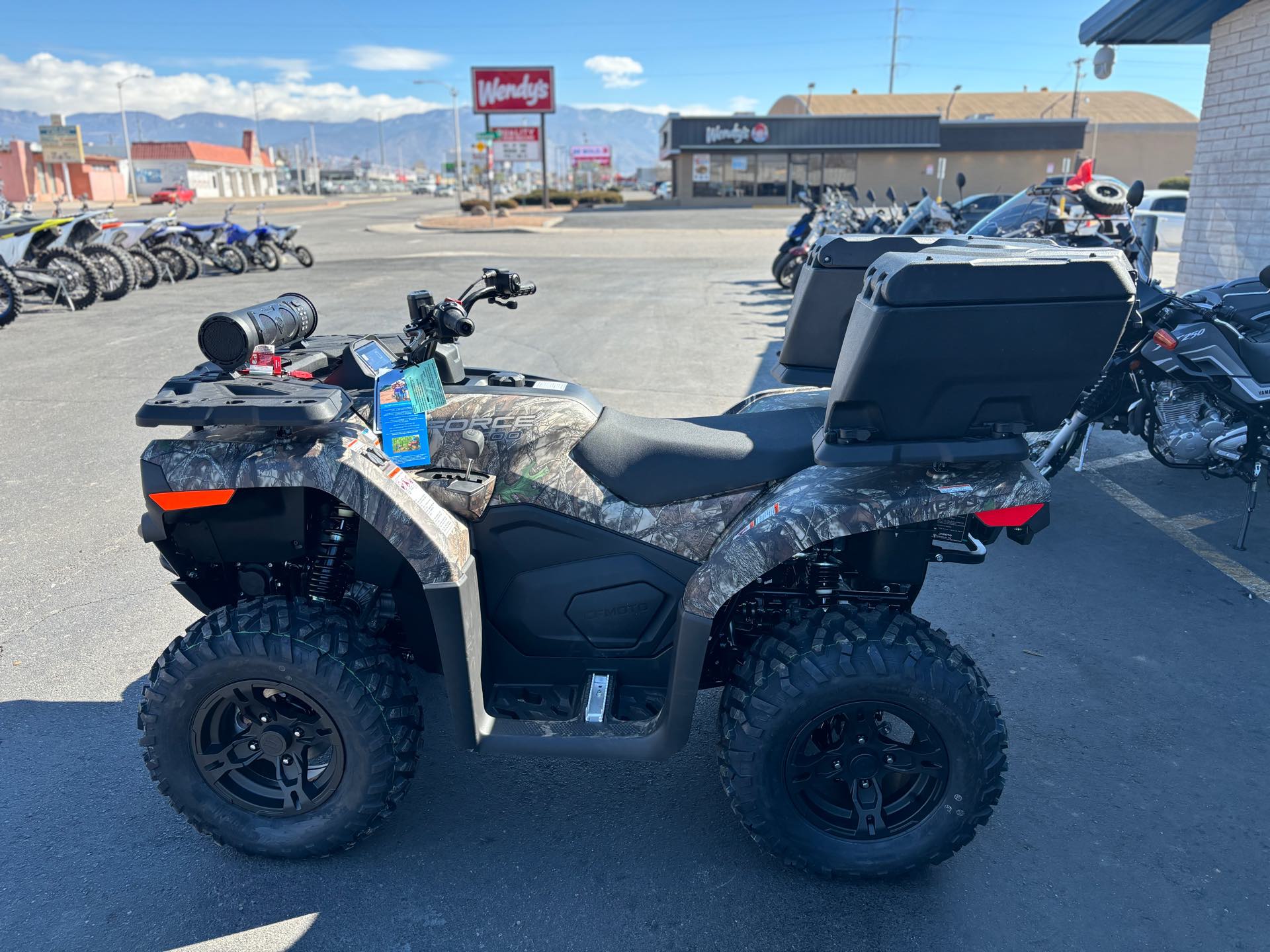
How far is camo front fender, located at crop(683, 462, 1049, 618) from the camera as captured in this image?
2393mm

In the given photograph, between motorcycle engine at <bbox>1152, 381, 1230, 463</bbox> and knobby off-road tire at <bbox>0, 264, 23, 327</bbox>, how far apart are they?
41.9ft

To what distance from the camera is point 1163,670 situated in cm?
378

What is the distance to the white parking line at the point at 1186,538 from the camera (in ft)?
15.1

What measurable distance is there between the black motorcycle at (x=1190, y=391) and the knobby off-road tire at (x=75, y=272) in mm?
13181

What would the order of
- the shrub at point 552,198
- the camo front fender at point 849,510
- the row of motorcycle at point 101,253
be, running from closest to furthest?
the camo front fender at point 849,510, the row of motorcycle at point 101,253, the shrub at point 552,198

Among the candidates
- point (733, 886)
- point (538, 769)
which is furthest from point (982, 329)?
point (538, 769)

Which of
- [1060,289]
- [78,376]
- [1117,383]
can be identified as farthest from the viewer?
[78,376]

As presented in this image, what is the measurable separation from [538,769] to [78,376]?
310 inches

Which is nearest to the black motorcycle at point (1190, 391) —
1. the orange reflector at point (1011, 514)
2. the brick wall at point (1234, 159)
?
the orange reflector at point (1011, 514)

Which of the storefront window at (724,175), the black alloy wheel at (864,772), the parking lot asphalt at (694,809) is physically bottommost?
the parking lot asphalt at (694,809)

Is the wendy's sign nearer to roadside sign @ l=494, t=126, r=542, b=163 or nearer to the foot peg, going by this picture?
roadside sign @ l=494, t=126, r=542, b=163

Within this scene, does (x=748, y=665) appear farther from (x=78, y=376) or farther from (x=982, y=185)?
(x=982, y=185)

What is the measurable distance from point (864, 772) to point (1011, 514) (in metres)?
0.82

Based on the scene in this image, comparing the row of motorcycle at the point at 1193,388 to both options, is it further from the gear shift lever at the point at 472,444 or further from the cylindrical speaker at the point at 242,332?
the cylindrical speaker at the point at 242,332
